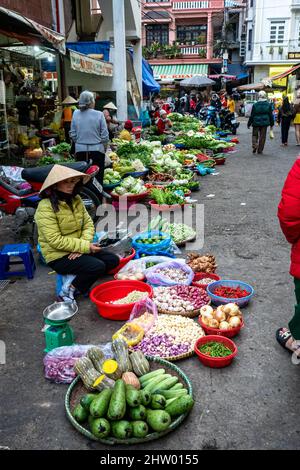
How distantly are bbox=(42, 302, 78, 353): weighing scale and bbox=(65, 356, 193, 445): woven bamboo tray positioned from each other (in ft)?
1.54

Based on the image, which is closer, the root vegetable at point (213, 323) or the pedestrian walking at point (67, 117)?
the root vegetable at point (213, 323)

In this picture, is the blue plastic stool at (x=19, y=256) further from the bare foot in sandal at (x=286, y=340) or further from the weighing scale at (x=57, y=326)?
the bare foot in sandal at (x=286, y=340)

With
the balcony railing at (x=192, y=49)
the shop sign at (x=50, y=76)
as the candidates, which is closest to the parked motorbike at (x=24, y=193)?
the shop sign at (x=50, y=76)

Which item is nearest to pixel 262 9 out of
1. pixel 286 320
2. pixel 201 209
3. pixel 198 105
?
pixel 198 105

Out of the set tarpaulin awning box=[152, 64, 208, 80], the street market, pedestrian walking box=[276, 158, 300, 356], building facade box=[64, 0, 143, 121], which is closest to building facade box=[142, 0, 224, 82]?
tarpaulin awning box=[152, 64, 208, 80]

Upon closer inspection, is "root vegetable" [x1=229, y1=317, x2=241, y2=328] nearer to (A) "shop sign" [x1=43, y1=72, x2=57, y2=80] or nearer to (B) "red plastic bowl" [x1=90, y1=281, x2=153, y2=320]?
(B) "red plastic bowl" [x1=90, y1=281, x2=153, y2=320]

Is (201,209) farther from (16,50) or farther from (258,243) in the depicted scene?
(16,50)

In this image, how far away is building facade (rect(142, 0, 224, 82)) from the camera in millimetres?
38500

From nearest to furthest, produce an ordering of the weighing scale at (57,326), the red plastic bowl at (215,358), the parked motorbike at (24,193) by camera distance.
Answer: the red plastic bowl at (215,358) → the weighing scale at (57,326) → the parked motorbike at (24,193)

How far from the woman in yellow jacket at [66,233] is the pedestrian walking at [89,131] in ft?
10.1

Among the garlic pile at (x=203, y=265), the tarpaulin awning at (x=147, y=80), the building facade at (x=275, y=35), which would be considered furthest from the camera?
the building facade at (x=275, y=35)

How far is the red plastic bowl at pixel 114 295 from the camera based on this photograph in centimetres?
395

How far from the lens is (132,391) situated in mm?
2648

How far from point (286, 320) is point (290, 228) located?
1.44 meters
